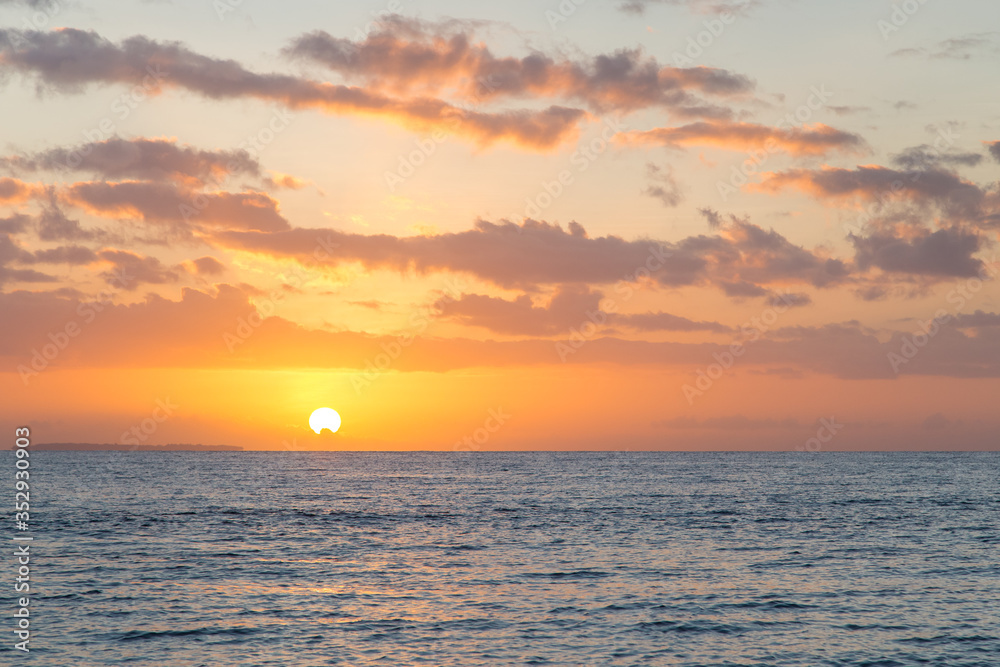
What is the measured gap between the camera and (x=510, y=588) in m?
40.2

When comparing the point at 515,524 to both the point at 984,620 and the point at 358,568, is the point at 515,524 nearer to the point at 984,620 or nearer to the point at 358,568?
the point at 358,568

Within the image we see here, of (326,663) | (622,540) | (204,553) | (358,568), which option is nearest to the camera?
(326,663)

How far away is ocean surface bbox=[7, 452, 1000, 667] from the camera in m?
29.8

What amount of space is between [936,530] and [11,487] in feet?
386

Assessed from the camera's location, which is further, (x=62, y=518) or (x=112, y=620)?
(x=62, y=518)

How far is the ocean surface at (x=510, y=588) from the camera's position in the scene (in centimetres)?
2980

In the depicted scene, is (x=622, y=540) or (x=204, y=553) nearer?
(x=204, y=553)

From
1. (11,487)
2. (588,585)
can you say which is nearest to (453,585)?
(588,585)

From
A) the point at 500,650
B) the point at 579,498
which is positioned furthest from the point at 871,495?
the point at 500,650

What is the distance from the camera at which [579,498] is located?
9825 cm

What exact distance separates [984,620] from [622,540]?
26.7 metres

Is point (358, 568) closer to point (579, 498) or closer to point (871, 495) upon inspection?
point (579, 498)

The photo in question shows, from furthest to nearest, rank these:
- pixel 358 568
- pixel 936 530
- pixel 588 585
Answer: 1. pixel 936 530
2. pixel 358 568
3. pixel 588 585

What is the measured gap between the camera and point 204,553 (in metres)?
51.1
